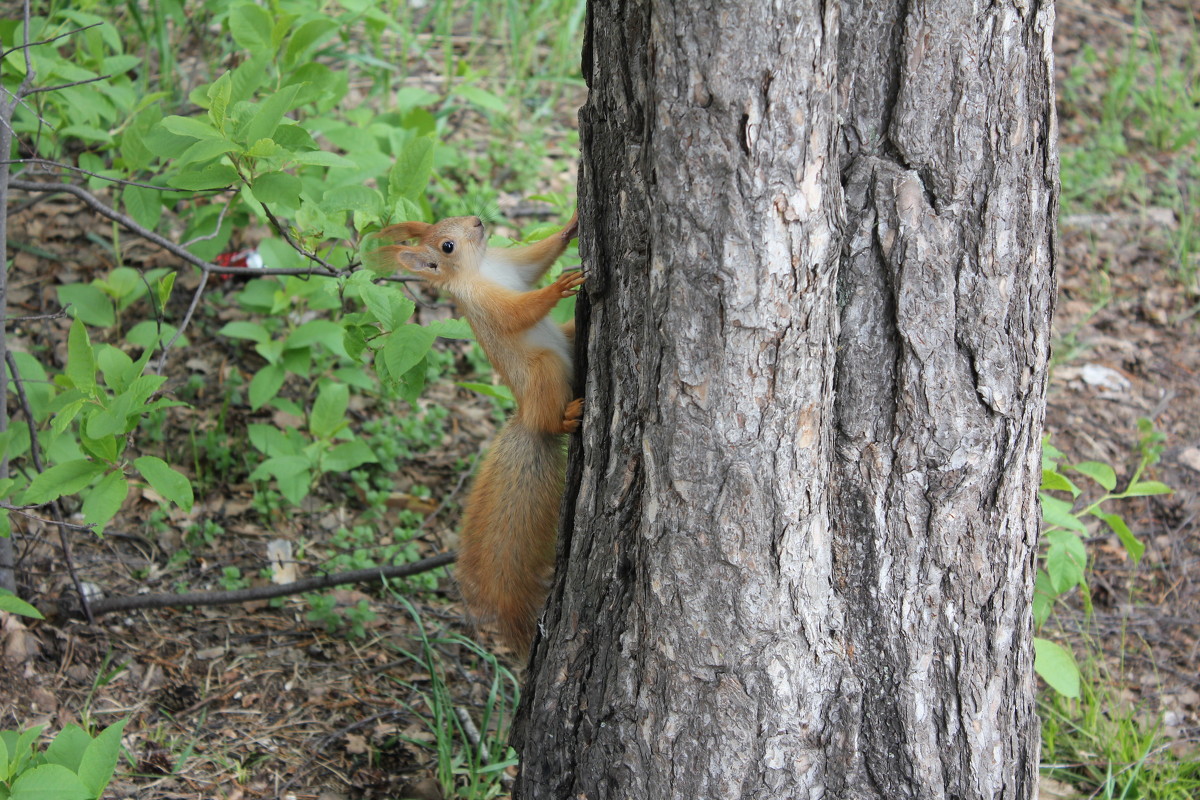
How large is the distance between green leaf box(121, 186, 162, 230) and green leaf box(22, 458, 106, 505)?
0.84 metres

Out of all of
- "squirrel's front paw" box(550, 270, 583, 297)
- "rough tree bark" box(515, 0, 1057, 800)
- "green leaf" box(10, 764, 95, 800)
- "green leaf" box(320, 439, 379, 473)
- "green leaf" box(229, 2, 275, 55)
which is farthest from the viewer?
"green leaf" box(320, 439, 379, 473)

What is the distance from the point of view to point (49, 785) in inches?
69.1

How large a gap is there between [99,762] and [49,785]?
90mm

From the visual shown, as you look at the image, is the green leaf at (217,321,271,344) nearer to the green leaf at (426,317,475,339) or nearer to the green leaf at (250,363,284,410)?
the green leaf at (250,363,284,410)

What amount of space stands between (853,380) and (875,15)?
58 centimetres

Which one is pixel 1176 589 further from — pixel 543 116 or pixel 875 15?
pixel 543 116

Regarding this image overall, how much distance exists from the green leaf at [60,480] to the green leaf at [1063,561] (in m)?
2.33

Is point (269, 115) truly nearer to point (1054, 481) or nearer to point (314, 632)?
point (314, 632)

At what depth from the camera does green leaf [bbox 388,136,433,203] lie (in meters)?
2.31

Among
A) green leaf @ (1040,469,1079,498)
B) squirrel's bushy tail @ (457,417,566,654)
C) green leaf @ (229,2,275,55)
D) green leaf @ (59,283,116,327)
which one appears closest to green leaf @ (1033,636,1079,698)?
green leaf @ (1040,469,1079,498)

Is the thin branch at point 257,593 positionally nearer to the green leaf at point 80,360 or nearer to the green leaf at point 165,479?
the green leaf at point 165,479

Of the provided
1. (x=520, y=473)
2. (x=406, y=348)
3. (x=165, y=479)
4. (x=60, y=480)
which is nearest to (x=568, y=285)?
(x=406, y=348)

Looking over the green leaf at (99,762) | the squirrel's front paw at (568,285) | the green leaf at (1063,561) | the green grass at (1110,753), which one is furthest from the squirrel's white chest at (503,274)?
the green grass at (1110,753)

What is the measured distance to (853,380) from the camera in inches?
63.9
